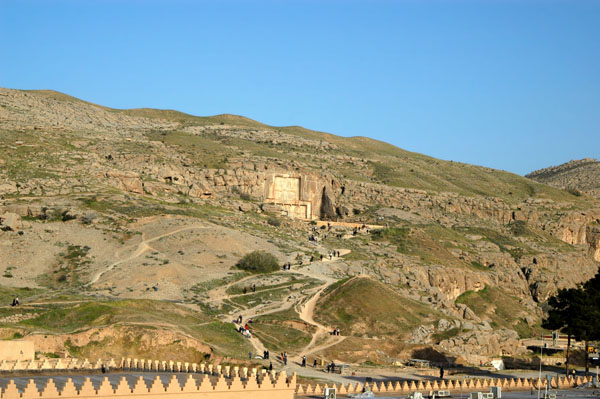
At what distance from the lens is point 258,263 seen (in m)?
90.7

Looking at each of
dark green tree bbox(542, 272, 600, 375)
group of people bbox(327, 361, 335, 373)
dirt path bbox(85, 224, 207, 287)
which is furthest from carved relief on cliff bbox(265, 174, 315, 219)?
group of people bbox(327, 361, 335, 373)

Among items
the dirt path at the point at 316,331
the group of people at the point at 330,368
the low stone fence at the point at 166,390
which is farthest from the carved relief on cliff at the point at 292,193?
the low stone fence at the point at 166,390

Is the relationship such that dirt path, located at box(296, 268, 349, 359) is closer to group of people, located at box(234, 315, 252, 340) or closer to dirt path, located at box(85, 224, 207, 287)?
group of people, located at box(234, 315, 252, 340)

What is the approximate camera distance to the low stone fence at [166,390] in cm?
3036

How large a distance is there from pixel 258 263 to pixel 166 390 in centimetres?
5813

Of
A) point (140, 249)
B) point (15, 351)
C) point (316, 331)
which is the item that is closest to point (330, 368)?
point (316, 331)

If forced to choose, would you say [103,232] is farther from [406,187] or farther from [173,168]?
[406,187]

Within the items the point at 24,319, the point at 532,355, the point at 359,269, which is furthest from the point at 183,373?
the point at 359,269

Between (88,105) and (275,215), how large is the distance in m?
66.6

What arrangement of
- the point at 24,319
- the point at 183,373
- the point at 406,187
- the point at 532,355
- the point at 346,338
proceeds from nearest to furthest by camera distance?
the point at 183,373, the point at 24,319, the point at 346,338, the point at 532,355, the point at 406,187

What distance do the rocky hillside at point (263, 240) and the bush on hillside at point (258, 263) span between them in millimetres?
1267

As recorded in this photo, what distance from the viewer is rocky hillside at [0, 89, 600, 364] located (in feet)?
240

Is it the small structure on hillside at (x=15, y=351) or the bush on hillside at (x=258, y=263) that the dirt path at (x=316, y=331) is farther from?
the small structure on hillside at (x=15, y=351)

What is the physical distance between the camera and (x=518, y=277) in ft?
376
